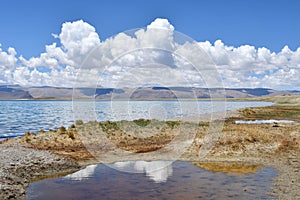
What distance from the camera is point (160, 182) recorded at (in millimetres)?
21672

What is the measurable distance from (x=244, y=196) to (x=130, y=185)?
704 centimetres

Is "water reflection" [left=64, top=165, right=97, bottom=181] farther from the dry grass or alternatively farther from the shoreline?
the dry grass

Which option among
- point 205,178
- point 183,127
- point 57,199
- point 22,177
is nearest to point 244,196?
point 205,178

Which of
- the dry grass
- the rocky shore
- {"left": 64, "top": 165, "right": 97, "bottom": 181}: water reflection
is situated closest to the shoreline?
the rocky shore

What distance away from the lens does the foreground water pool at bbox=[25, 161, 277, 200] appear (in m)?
18.8

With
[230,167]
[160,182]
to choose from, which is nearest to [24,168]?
[160,182]

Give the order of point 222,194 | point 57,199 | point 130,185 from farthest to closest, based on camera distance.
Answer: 1. point 130,185
2. point 222,194
3. point 57,199

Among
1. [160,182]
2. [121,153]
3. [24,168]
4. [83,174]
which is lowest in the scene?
[83,174]

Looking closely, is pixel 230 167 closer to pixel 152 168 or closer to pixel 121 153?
pixel 152 168

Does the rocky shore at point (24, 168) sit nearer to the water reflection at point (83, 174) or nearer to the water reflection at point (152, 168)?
the water reflection at point (83, 174)

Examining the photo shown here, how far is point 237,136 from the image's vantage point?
3684 centimetres

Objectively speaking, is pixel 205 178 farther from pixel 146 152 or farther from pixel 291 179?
pixel 146 152

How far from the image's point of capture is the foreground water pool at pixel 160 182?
18.8 m

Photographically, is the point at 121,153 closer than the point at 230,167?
No
